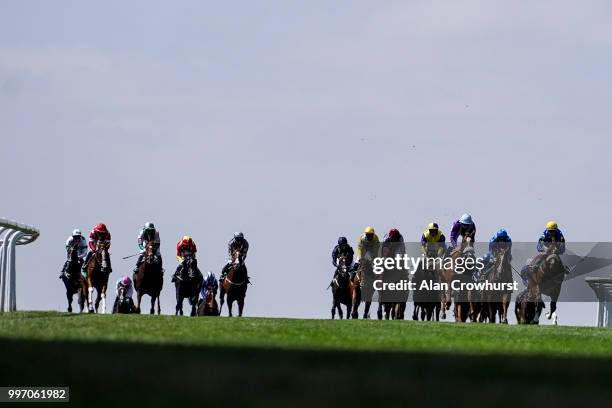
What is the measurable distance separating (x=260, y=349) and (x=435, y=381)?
9.12ft

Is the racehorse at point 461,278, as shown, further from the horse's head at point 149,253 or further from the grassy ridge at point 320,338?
the grassy ridge at point 320,338

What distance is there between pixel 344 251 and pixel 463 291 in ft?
13.8

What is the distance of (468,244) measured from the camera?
3056 cm

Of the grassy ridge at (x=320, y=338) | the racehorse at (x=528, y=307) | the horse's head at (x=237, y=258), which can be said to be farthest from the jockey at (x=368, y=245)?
the grassy ridge at (x=320, y=338)

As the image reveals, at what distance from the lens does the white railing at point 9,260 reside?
2002 cm

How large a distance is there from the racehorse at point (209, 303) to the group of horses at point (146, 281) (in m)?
1.94

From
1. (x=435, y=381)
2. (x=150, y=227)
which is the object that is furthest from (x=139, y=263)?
(x=435, y=381)

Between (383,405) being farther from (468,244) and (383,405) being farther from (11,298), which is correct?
(468,244)

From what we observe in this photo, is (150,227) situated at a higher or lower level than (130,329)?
higher

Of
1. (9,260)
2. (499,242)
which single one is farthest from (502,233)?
(9,260)

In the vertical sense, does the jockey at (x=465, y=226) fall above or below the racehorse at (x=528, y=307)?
above

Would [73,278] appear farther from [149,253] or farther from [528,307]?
[528,307]

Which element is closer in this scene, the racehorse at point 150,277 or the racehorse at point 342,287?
the racehorse at point 150,277

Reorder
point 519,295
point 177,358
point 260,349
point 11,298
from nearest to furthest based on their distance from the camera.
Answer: point 177,358, point 260,349, point 11,298, point 519,295
